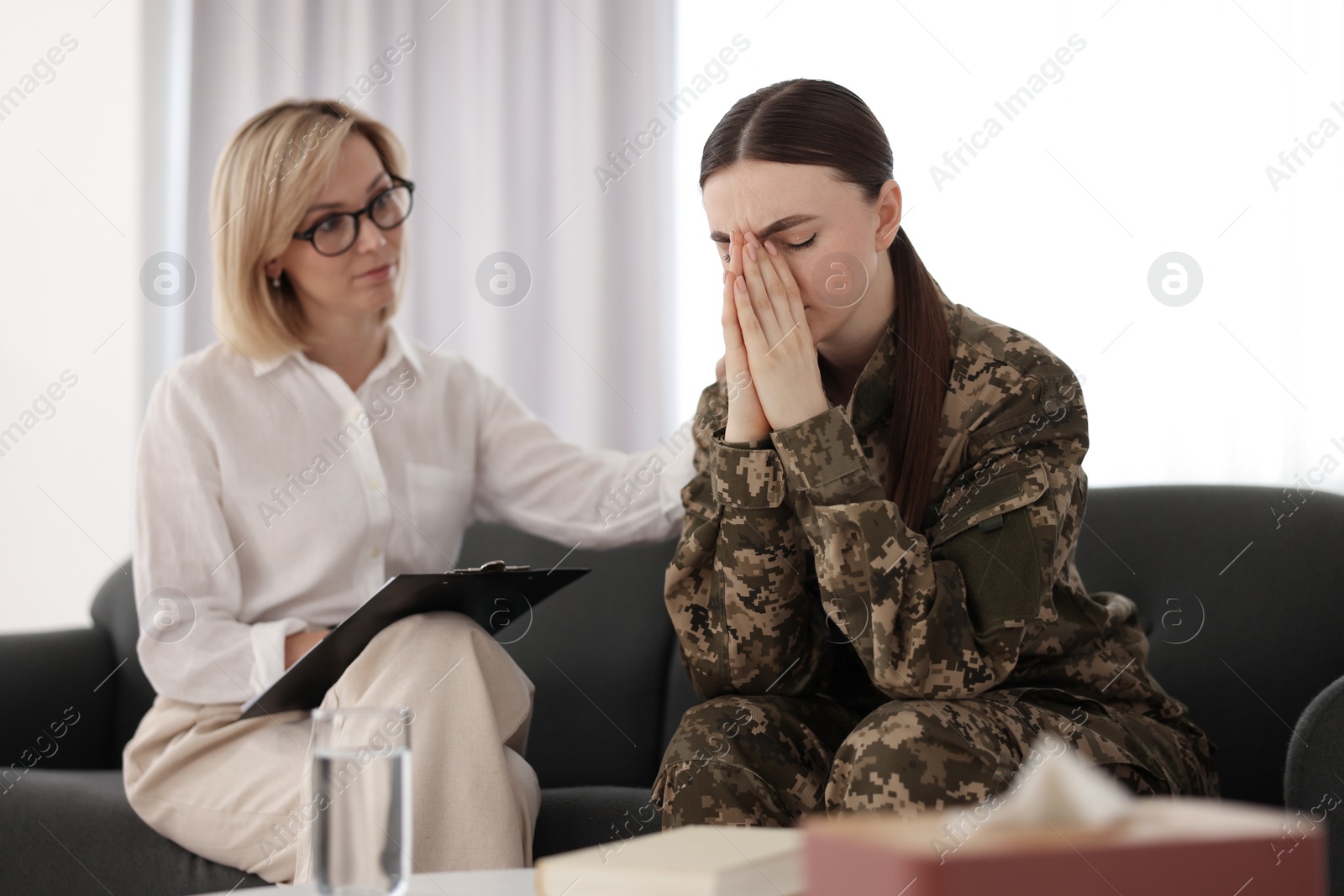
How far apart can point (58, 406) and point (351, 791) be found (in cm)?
225

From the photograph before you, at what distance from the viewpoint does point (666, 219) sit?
253 cm

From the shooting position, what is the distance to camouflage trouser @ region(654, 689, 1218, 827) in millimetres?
947

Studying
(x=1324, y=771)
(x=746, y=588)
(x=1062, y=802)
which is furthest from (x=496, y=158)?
(x=1062, y=802)

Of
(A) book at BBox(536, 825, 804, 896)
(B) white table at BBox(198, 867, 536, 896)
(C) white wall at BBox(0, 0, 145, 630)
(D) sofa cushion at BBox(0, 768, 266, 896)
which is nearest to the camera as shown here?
(A) book at BBox(536, 825, 804, 896)

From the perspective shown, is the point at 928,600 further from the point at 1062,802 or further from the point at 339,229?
the point at 339,229

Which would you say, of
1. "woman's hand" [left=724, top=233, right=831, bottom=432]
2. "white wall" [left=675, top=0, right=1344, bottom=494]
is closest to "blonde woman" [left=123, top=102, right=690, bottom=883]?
"woman's hand" [left=724, top=233, right=831, bottom=432]

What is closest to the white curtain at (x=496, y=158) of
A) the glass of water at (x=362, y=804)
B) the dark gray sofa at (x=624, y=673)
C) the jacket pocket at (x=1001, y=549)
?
the dark gray sofa at (x=624, y=673)

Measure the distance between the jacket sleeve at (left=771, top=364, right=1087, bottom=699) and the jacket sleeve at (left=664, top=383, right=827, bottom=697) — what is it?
5 centimetres

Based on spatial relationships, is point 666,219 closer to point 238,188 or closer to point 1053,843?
point 238,188

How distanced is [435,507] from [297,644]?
26 cm

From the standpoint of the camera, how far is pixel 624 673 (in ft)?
5.75

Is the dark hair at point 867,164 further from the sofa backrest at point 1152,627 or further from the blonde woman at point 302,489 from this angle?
the sofa backrest at point 1152,627

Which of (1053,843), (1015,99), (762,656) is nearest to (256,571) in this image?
(762,656)

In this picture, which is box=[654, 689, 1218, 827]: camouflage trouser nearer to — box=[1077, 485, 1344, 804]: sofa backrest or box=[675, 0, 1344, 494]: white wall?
box=[1077, 485, 1344, 804]: sofa backrest
